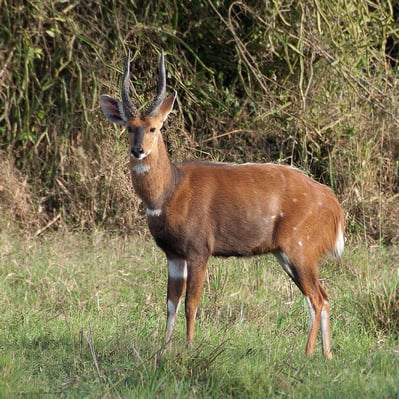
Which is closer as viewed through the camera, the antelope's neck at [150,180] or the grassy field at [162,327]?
the grassy field at [162,327]

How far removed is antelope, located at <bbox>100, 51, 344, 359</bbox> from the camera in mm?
4977

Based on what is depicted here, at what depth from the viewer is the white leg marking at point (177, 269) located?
5.16 metres

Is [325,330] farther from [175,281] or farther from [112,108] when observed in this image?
[112,108]

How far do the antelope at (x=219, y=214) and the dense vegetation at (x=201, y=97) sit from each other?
2.38m

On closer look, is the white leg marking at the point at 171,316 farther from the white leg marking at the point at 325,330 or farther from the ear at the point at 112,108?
the ear at the point at 112,108

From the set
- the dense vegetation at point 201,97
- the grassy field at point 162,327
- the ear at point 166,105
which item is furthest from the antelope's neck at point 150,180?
the dense vegetation at point 201,97

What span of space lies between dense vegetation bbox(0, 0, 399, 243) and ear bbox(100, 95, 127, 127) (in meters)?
2.31

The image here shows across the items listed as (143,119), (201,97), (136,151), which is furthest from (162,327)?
(201,97)

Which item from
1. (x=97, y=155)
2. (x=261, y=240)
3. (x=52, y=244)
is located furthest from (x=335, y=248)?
(x=97, y=155)

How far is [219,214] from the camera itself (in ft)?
16.8

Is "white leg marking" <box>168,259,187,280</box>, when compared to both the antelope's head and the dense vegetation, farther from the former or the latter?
the dense vegetation

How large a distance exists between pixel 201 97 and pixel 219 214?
128 inches

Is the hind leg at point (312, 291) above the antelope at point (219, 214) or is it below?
below

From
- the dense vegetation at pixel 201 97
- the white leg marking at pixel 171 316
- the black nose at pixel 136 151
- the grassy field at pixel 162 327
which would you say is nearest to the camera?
the grassy field at pixel 162 327
